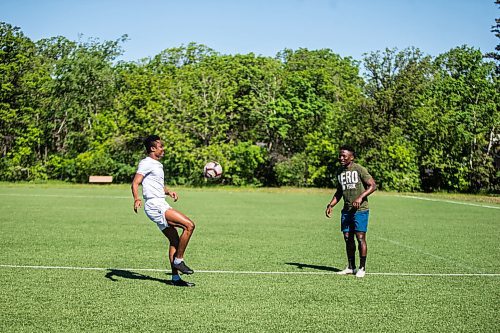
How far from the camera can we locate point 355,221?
10422mm

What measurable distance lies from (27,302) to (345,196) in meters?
5.12

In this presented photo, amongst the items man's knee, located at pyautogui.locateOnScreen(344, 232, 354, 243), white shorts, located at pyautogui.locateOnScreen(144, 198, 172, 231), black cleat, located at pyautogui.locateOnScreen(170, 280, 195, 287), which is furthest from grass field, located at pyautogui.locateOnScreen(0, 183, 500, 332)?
white shorts, located at pyautogui.locateOnScreen(144, 198, 172, 231)

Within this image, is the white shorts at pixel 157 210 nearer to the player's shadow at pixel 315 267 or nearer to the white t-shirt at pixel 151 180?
the white t-shirt at pixel 151 180

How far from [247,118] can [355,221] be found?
38156mm

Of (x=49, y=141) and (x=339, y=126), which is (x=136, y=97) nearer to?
(x=49, y=141)

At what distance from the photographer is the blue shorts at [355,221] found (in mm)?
10406

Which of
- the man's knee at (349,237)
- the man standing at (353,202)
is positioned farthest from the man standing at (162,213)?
the man's knee at (349,237)

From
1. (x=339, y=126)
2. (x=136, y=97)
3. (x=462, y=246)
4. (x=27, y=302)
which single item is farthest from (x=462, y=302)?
(x=136, y=97)

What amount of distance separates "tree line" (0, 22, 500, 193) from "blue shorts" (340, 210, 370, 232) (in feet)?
106

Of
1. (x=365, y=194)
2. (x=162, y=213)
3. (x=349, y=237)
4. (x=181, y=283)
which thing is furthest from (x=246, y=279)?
(x=365, y=194)

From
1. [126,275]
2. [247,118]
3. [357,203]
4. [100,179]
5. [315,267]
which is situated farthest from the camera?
[247,118]

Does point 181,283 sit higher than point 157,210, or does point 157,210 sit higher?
point 157,210

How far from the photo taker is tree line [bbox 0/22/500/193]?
42.9 m

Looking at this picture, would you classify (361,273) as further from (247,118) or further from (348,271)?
(247,118)
